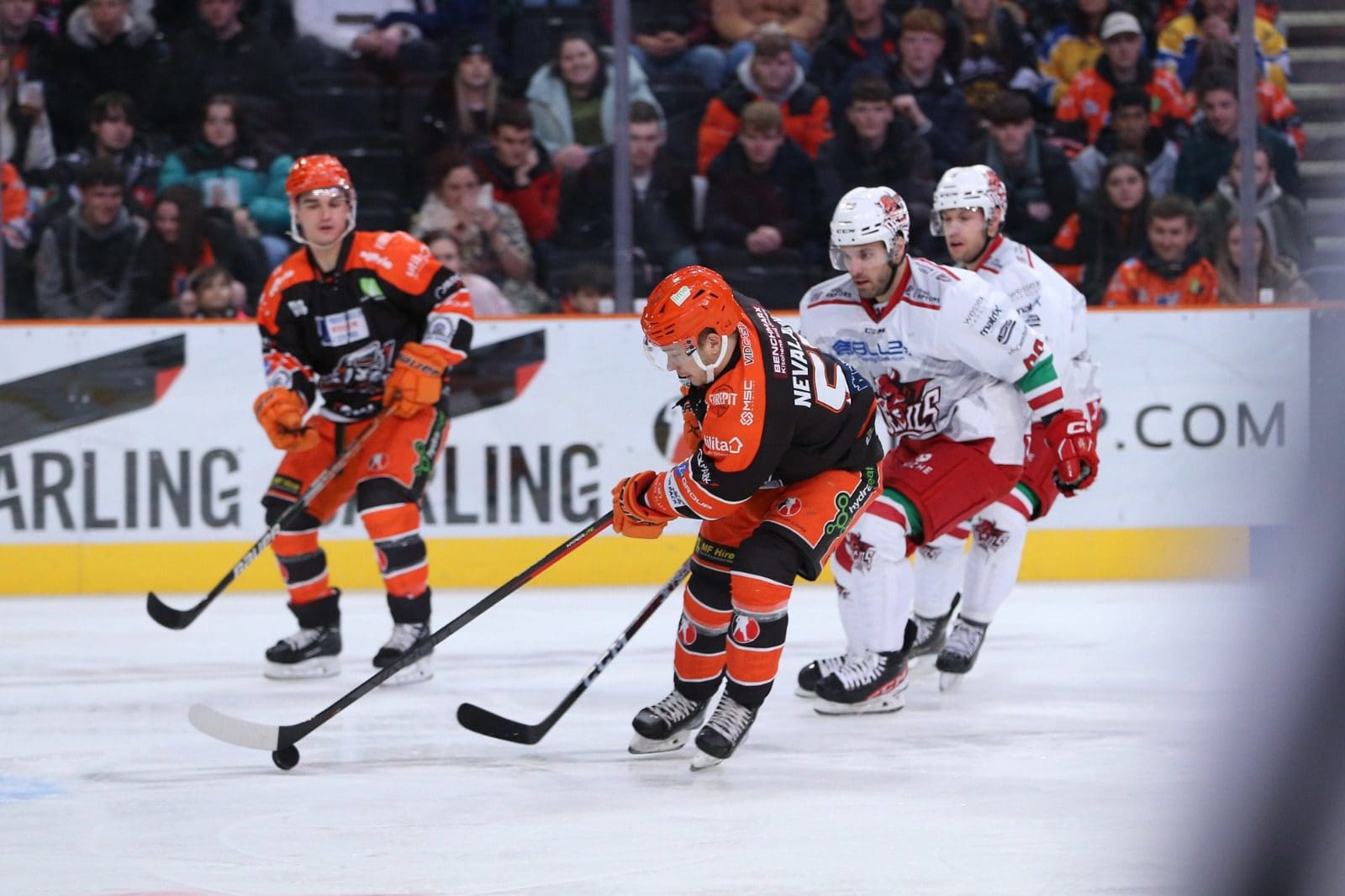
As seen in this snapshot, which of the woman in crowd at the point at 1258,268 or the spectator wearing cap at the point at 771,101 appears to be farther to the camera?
the spectator wearing cap at the point at 771,101

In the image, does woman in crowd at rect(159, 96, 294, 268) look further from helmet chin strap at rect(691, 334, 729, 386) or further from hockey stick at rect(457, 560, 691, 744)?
helmet chin strap at rect(691, 334, 729, 386)

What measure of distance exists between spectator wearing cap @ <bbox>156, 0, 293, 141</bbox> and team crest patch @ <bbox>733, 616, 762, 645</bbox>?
3.75m

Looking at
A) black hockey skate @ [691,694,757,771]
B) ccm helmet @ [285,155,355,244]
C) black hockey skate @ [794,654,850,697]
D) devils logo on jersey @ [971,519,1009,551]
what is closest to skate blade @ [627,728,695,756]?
black hockey skate @ [691,694,757,771]

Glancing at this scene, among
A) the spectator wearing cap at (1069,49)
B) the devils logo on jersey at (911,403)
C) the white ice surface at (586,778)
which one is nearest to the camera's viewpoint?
the white ice surface at (586,778)

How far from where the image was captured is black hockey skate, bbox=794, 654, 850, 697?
3.96m

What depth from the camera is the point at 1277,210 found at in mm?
5973

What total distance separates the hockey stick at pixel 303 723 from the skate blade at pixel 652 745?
1.28ft

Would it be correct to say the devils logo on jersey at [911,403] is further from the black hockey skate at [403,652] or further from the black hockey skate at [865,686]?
the black hockey skate at [403,652]

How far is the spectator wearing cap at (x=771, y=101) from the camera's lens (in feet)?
20.7

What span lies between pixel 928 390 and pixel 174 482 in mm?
2864

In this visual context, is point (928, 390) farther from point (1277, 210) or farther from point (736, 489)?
point (1277, 210)

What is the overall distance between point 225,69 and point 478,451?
1730 millimetres


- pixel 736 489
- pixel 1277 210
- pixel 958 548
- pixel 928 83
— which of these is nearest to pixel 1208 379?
pixel 1277 210

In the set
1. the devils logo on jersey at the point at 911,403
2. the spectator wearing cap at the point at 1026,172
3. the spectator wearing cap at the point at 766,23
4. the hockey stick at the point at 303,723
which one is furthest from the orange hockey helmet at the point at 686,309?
the spectator wearing cap at the point at 766,23
